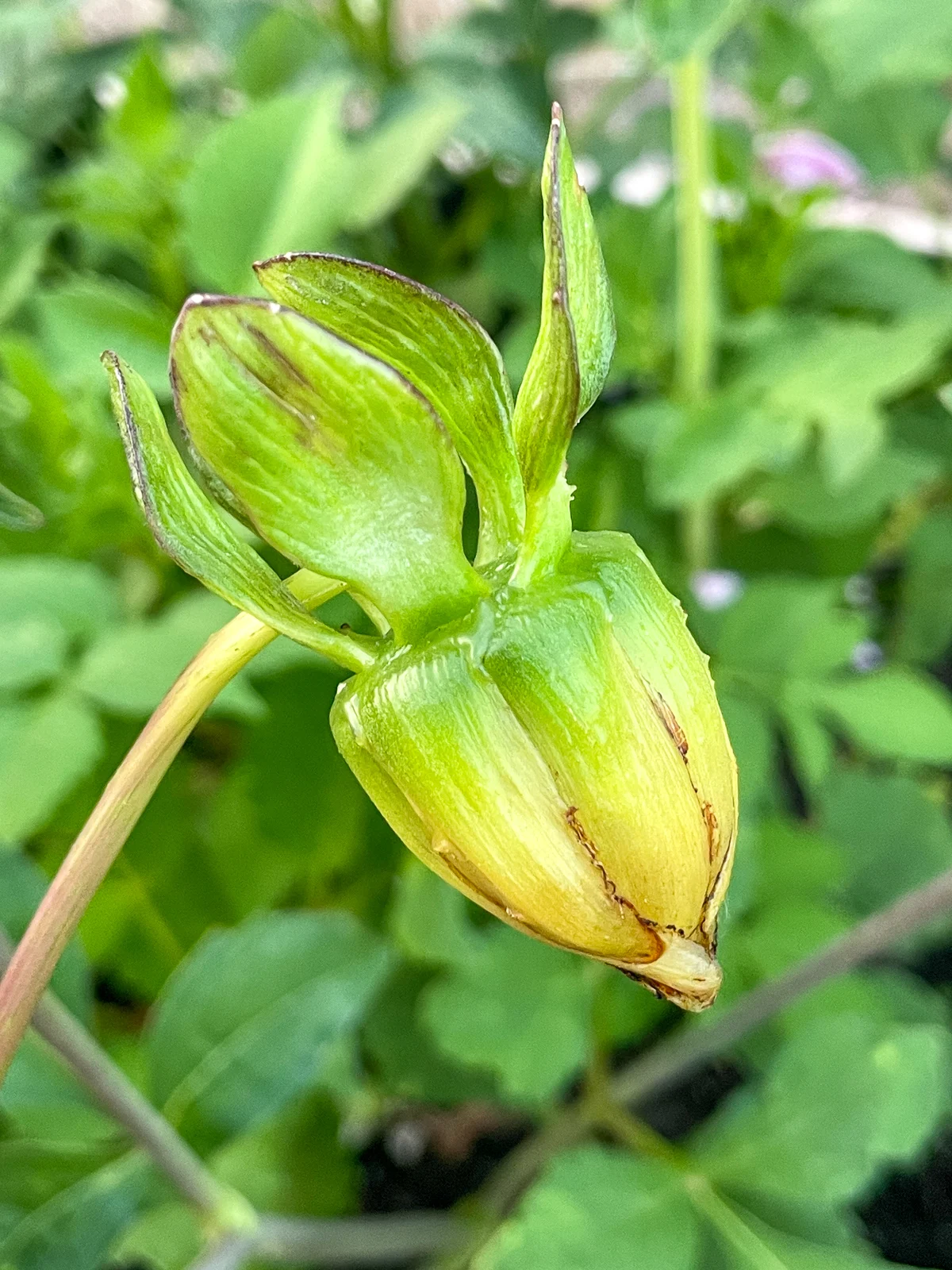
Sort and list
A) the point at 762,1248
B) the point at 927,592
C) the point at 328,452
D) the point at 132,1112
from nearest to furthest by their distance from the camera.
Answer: the point at 328,452, the point at 132,1112, the point at 762,1248, the point at 927,592

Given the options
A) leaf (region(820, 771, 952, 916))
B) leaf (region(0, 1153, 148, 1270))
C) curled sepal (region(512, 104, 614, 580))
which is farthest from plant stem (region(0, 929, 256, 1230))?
leaf (region(820, 771, 952, 916))

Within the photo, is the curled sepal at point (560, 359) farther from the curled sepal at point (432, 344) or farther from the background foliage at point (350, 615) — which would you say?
the background foliage at point (350, 615)

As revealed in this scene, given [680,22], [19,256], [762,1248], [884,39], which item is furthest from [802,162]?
[762,1248]

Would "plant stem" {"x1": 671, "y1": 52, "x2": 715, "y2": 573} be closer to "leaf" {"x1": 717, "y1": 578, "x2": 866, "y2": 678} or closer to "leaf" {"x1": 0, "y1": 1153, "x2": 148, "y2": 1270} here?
"leaf" {"x1": 717, "y1": 578, "x2": 866, "y2": 678}

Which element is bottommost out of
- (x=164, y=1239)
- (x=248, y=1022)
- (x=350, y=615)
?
(x=164, y=1239)

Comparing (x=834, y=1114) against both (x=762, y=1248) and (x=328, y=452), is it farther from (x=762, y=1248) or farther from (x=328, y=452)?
(x=328, y=452)

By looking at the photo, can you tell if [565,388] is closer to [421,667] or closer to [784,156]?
[421,667]

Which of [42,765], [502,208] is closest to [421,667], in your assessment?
[42,765]
